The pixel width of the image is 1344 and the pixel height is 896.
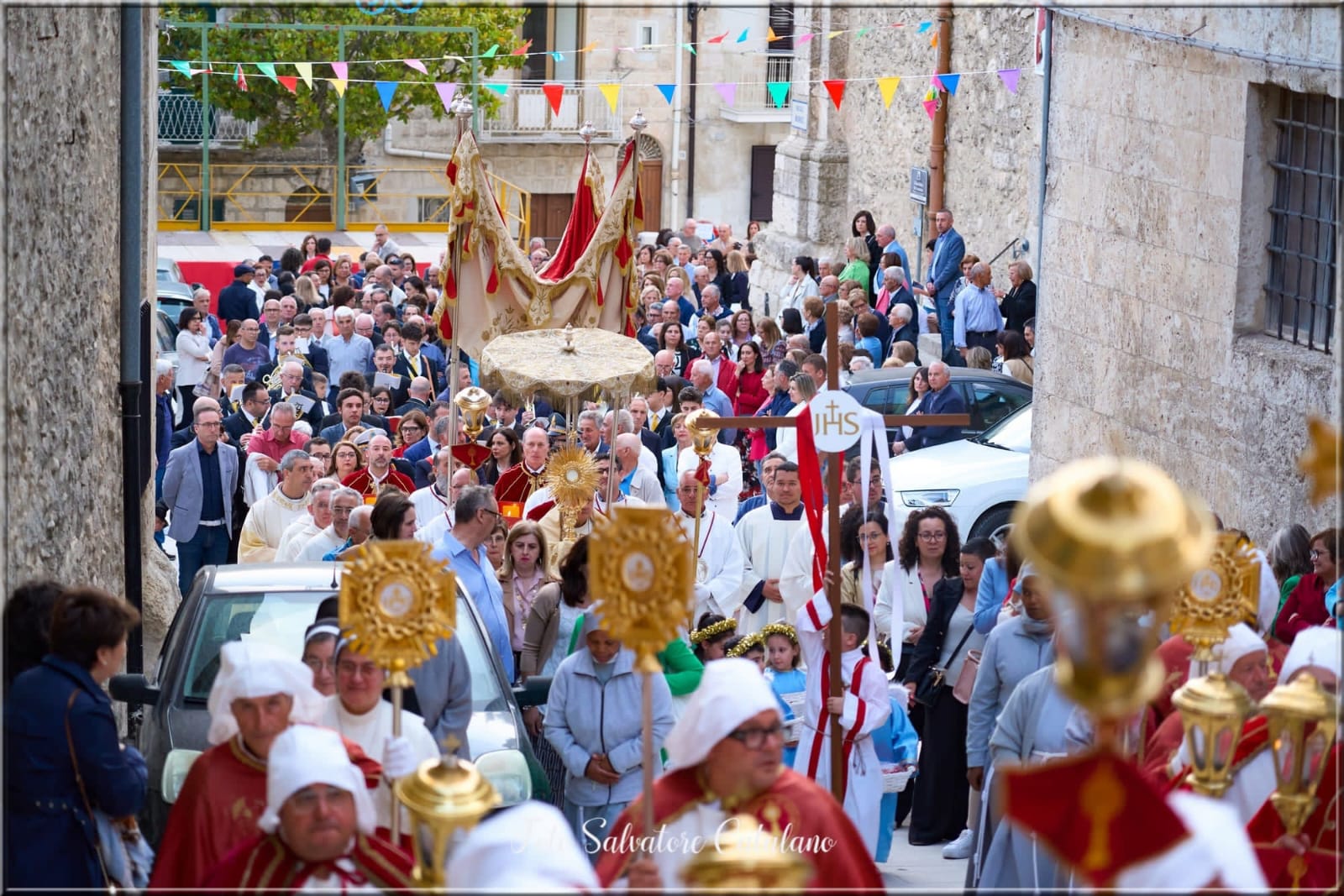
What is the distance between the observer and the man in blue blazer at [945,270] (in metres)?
19.5

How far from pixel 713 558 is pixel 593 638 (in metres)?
2.83

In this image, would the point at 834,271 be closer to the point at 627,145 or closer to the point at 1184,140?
the point at 627,145

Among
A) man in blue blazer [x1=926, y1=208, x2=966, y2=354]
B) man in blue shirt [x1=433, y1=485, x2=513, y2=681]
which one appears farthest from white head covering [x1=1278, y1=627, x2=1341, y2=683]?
man in blue blazer [x1=926, y1=208, x2=966, y2=354]

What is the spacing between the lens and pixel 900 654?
8.71 m

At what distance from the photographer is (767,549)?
32.9 ft

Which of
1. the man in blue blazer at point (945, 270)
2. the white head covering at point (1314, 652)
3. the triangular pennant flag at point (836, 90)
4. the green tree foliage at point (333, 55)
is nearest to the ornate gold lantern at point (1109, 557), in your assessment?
the white head covering at point (1314, 652)

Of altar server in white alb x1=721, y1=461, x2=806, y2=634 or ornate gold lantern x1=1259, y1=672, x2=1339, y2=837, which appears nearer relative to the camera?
ornate gold lantern x1=1259, y1=672, x2=1339, y2=837

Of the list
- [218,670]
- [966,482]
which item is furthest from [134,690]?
[966,482]

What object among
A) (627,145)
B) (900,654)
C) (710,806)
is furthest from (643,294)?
(710,806)

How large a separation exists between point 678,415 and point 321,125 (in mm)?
22290

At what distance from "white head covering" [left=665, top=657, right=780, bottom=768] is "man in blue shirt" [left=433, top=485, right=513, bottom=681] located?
318 centimetres

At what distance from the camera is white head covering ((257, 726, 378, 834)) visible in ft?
14.6

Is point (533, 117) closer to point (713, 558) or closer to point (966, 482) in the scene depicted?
point (966, 482)

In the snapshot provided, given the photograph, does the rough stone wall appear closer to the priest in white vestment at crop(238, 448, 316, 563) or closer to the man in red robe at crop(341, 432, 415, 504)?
the man in red robe at crop(341, 432, 415, 504)
